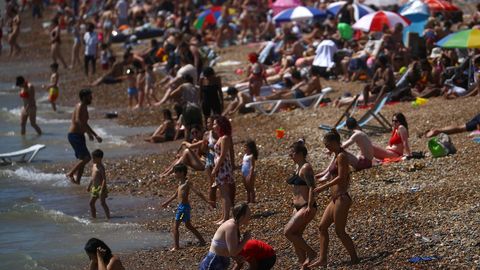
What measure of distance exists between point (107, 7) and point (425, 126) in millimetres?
25102

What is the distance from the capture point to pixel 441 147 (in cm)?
1430

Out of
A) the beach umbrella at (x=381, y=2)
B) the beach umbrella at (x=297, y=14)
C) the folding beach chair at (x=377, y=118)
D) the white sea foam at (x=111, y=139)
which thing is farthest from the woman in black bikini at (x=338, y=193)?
the beach umbrella at (x=297, y=14)

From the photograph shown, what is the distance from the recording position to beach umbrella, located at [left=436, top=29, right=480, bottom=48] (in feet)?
57.5

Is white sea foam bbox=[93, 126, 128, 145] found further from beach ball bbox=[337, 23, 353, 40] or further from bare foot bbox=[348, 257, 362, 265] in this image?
bare foot bbox=[348, 257, 362, 265]

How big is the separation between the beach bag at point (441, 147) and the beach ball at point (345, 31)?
34.7ft

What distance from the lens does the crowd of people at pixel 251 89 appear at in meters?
10.0

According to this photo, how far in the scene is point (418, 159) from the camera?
14.4 meters

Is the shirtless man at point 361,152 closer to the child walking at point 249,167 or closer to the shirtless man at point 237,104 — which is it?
the child walking at point 249,167

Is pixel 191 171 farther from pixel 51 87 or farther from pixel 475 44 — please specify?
pixel 51 87

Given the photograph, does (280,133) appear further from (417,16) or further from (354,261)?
(354,261)

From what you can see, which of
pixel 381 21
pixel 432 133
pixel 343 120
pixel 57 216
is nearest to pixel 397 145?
pixel 432 133

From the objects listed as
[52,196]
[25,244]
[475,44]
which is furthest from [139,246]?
[475,44]

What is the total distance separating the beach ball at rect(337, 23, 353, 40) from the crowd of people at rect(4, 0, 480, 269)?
0.07m

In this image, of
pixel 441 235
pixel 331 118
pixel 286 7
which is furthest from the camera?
pixel 286 7
